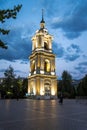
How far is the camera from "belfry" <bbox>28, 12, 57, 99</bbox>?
92825mm

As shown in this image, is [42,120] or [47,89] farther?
[47,89]

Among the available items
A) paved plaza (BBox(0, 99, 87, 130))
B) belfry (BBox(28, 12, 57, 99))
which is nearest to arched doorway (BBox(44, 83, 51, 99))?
belfry (BBox(28, 12, 57, 99))

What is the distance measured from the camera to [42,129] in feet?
38.4

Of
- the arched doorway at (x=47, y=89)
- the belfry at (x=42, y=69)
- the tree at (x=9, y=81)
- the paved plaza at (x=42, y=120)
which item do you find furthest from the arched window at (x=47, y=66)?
the paved plaza at (x=42, y=120)

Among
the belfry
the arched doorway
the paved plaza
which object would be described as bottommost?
the paved plaza

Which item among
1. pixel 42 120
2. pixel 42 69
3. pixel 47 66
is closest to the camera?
pixel 42 120

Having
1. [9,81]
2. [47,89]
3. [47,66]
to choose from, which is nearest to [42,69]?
[47,66]

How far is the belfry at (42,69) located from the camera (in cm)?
9282

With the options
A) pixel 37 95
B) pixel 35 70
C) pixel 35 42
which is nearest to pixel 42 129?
pixel 37 95

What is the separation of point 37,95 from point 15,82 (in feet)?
47.5

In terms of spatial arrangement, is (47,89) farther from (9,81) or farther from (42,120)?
(42,120)

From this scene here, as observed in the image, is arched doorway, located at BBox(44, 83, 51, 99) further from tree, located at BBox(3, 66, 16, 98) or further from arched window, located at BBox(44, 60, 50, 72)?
tree, located at BBox(3, 66, 16, 98)

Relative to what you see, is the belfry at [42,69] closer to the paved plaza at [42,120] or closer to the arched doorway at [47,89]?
the arched doorway at [47,89]

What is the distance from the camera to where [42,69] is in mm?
95625
